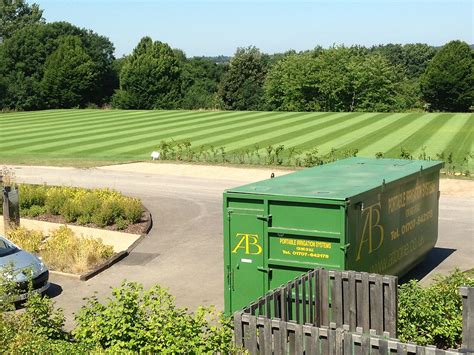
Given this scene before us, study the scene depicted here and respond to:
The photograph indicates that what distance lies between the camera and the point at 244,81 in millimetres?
94375

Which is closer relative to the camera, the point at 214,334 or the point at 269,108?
the point at 214,334

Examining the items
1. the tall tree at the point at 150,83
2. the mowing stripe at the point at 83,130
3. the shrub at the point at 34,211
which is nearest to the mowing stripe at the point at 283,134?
Answer: the mowing stripe at the point at 83,130

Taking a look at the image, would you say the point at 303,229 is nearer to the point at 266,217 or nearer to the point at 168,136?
the point at 266,217

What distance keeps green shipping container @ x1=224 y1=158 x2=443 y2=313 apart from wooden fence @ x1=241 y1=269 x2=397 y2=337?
34.0 inches

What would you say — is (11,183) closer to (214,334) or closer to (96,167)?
(96,167)

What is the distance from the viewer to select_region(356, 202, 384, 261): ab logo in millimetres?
11602

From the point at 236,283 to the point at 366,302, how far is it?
2743mm

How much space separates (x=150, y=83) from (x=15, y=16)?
59432 millimetres

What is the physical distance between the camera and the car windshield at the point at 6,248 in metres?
14.9

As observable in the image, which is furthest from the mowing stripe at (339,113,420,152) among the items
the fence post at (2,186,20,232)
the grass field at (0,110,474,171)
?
the fence post at (2,186,20,232)

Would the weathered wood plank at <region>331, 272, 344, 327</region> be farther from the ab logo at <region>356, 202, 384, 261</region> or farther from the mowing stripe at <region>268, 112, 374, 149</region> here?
the mowing stripe at <region>268, 112, 374, 149</region>

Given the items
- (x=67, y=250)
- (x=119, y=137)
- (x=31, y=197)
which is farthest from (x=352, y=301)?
(x=119, y=137)

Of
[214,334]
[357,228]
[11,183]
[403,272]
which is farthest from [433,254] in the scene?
[11,183]

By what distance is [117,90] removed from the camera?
93.6m
